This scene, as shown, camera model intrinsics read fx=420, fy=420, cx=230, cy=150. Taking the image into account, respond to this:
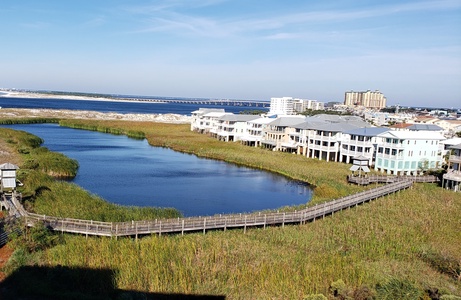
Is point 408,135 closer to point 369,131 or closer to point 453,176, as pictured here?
point 369,131

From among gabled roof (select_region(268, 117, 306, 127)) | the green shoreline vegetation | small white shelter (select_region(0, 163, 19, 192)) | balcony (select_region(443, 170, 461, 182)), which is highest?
gabled roof (select_region(268, 117, 306, 127))

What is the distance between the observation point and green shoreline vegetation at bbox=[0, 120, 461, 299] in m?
19.9

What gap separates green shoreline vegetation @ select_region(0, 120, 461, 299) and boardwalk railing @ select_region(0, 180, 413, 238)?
0.64 m

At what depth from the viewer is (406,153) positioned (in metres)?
51.3

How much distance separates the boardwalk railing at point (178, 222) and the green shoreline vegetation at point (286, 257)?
64 centimetres

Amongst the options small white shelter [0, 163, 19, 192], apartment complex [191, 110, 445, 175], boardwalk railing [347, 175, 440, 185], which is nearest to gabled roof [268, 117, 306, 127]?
apartment complex [191, 110, 445, 175]

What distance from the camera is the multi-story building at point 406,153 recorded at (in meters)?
51.3

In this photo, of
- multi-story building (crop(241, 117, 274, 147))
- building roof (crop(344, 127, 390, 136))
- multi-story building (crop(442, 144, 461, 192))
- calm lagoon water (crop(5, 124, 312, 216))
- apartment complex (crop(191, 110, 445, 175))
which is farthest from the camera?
multi-story building (crop(241, 117, 274, 147))

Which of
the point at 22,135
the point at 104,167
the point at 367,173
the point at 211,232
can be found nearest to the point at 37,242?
the point at 211,232

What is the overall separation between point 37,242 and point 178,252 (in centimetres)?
745

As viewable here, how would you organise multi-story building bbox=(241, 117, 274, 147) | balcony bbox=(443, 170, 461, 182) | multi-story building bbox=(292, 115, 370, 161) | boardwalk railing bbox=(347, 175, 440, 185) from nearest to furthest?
1. balcony bbox=(443, 170, 461, 182)
2. boardwalk railing bbox=(347, 175, 440, 185)
3. multi-story building bbox=(292, 115, 370, 161)
4. multi-story building bbox=(241, 117, 274, 147)

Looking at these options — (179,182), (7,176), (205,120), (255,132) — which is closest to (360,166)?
(179,182)

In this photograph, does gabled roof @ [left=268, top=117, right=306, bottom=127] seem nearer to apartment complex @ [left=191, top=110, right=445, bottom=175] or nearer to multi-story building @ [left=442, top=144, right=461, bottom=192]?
apartment complex @ [left=191, top=110, right=445, bottom=175]

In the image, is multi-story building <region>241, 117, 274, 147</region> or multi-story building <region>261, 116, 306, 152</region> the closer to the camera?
multi-story building <region>261, 116, 306, 152</region>
